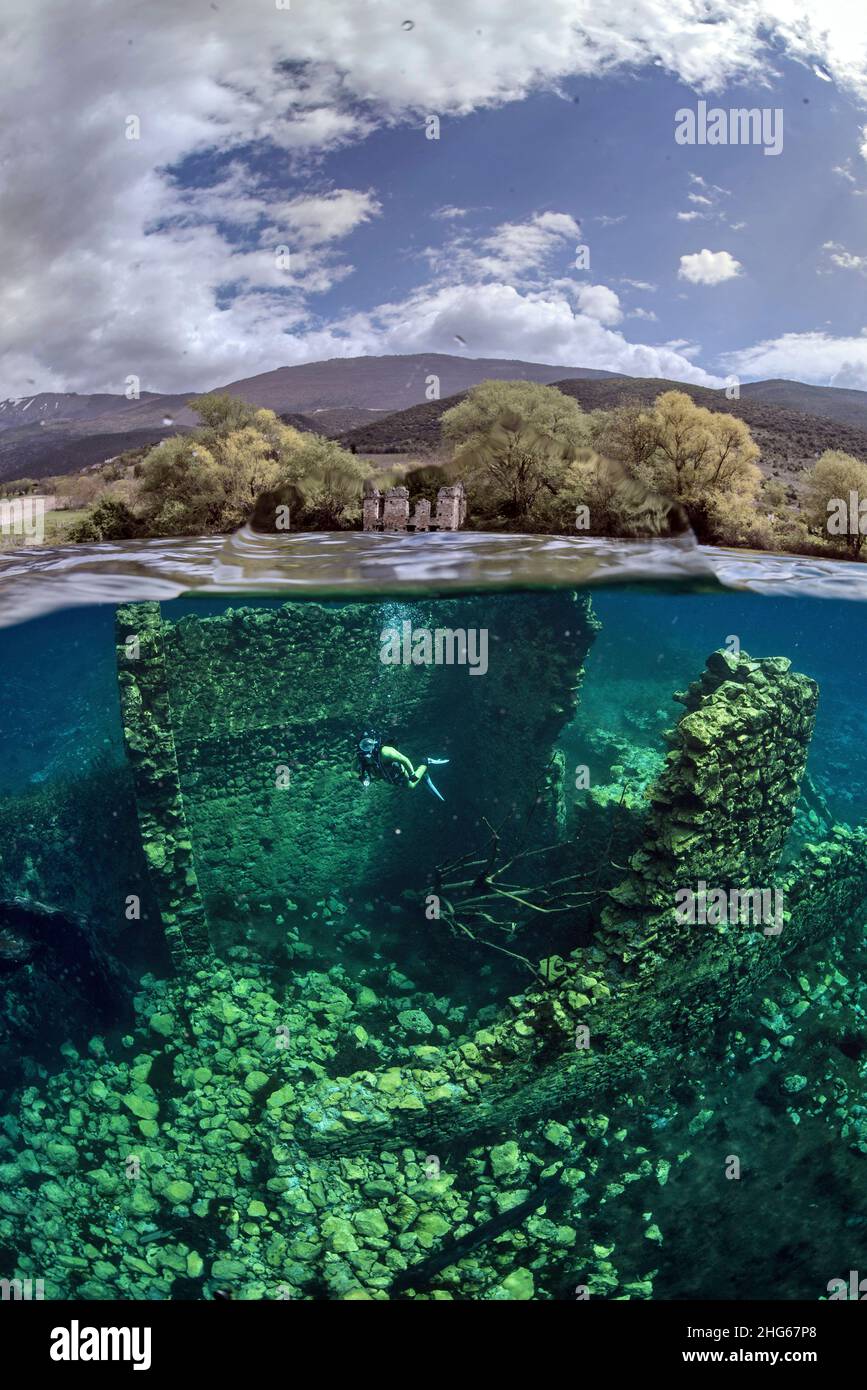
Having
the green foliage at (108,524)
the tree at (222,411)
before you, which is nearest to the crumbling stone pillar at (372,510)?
the tree at (222,411)

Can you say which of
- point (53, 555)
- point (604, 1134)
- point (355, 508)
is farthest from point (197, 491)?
point (604, 1134)

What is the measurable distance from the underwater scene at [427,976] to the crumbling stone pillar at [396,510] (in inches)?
25.0

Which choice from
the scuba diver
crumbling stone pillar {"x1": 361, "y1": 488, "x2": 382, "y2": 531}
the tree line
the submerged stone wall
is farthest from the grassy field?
the submerged stone wall

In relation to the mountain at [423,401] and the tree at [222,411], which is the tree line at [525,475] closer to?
the tree at [222,411]

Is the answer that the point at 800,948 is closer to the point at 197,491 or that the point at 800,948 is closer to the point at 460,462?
the point at 460,462

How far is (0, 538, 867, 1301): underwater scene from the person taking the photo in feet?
17.6

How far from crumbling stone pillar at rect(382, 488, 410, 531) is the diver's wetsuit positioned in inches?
75.8

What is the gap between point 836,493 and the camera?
5.64m

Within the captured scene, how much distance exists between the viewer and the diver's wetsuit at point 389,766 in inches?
215

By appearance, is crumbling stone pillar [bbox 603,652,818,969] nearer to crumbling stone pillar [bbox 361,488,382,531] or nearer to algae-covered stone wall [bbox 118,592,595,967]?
algae-covered stone wall [bbox 118,592,595,967]

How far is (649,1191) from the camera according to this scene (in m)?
5.57

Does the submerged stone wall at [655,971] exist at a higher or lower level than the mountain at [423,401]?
lower

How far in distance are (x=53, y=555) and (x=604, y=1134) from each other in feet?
23.8

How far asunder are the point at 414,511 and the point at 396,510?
0.51 ft
